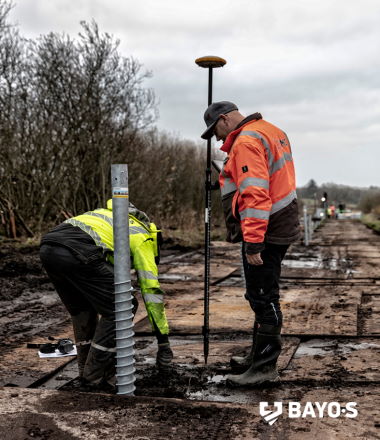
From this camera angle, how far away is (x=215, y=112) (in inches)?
169

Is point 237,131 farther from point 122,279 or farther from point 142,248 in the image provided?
point 122,279

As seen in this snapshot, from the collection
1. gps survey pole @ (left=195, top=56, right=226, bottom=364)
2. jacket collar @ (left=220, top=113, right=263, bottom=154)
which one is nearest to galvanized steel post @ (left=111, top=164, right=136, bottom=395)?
jacket collar @ (left=220, top=113, right=263, bottom=154)

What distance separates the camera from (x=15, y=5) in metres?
15.8

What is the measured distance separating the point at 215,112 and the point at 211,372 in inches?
79.6

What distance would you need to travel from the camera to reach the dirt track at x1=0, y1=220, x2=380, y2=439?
331 centimetres

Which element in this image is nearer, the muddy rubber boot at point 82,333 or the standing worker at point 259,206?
the standing worker at point 259,206

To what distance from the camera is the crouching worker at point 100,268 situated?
409 cm

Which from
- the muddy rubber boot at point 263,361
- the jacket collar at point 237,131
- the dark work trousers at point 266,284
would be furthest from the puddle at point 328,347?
the jacket collar at point 237,131

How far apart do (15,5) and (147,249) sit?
45.4 ft

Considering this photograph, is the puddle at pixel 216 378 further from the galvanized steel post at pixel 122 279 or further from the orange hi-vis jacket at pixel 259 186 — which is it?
the orange hi-vis jacket at pixel 259 186

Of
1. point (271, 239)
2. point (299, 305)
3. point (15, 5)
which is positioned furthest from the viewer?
point (15, 5)

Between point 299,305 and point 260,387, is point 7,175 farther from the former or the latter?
point 260,387

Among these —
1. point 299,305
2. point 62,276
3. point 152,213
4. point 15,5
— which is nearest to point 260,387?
point 62,276

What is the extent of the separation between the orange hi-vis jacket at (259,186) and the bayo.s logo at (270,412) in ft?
3.29
